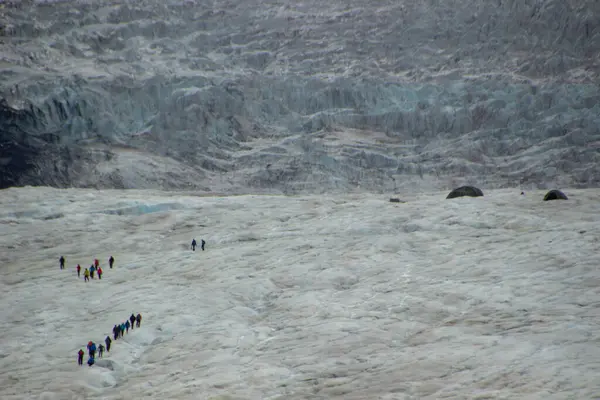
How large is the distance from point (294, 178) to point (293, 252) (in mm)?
40456

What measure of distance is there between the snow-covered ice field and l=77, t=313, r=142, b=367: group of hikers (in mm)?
368

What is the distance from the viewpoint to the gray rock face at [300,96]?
80.9 meters

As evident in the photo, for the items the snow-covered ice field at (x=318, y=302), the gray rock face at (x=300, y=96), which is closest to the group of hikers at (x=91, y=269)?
the snow-covered ice field at (x=318, y=302)

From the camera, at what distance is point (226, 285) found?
117 ft

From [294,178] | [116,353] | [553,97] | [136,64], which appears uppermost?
[136,64]

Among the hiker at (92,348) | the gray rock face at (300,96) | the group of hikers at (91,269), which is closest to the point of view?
the hiker at (92,348)

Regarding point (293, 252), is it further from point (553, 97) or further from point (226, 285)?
point (553, 97)

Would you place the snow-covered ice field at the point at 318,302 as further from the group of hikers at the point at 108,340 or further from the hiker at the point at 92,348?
the hiker at the point at 92,348

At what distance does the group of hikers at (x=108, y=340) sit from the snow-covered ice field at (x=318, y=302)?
368mm

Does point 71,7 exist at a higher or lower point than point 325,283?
higher

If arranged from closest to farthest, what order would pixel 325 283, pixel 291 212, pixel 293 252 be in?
pixel 325 283 < pixel 293 252 < pixel 291 212

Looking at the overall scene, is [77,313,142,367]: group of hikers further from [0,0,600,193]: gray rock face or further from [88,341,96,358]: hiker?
[0,0,600,193]: gray rock face

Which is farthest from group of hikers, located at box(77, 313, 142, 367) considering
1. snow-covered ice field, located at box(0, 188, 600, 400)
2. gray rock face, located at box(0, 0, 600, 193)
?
gray rock face, located at box(0, 0, 600, 193)

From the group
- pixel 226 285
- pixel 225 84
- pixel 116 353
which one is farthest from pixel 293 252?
pixel 225 84
